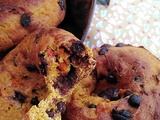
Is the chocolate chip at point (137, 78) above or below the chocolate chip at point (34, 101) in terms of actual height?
above

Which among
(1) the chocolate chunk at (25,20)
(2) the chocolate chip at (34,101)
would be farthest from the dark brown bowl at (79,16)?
(2) the chocolate chip at (34,101)

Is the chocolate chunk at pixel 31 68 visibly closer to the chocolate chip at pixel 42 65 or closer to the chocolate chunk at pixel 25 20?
the chocolate chip at pixel 42 65

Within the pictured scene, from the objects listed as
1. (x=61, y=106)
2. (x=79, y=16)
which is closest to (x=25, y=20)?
(x=79, y=16)

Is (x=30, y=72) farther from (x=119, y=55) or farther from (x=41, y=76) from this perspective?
(x=119, y=55)

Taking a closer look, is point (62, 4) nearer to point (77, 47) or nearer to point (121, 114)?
point (77, 47)

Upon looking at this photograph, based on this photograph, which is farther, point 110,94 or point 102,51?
point 102,51

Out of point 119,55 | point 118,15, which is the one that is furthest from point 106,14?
point 119,55

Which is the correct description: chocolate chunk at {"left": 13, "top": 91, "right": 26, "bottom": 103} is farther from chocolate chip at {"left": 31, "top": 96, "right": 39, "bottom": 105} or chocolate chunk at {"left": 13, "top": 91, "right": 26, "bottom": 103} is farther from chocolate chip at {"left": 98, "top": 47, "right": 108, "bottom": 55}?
chocolate chip at {"left": 98, "top": 47, "right": 108, "bottom": 55}

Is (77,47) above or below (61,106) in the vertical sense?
above
